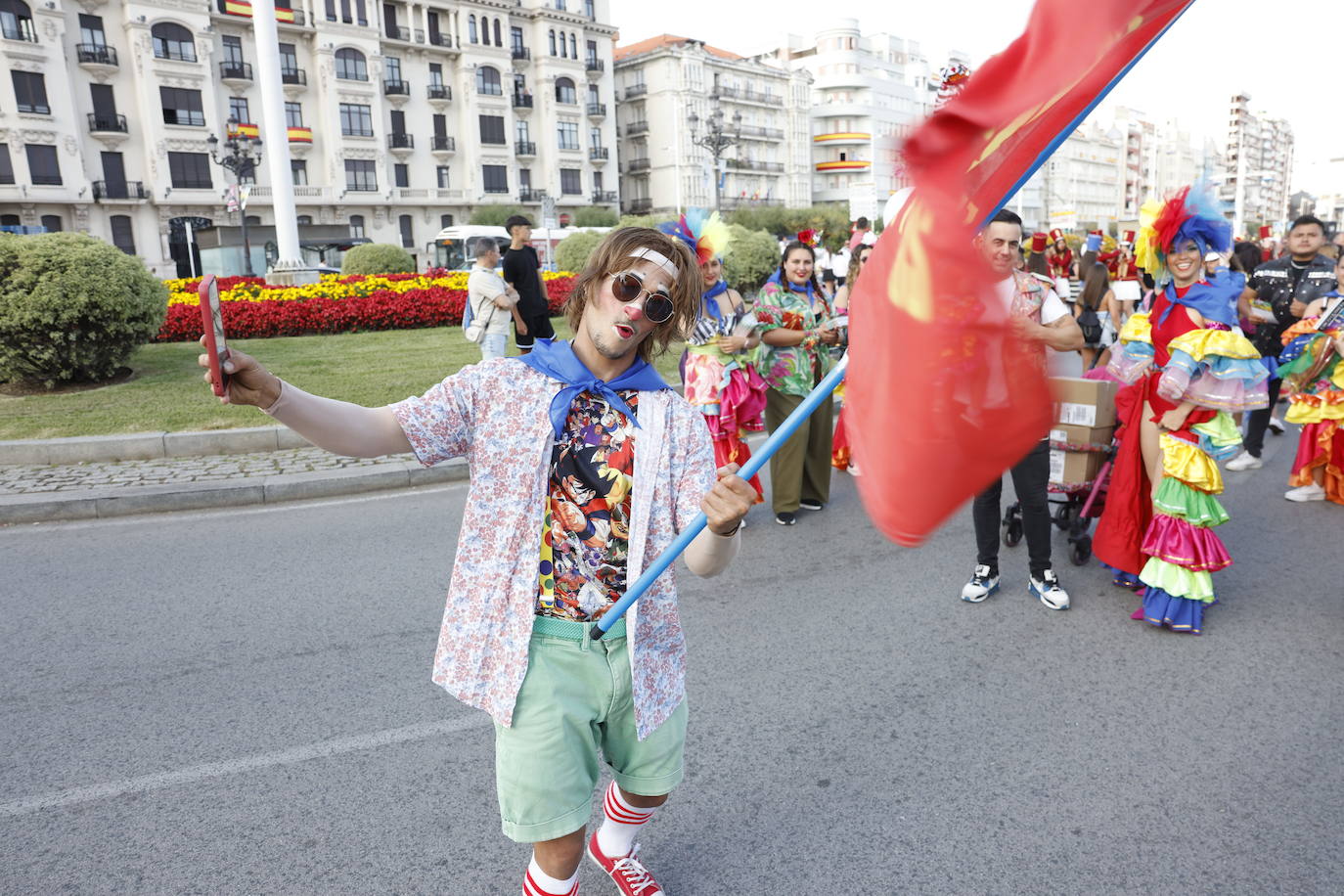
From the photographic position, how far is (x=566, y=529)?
2180mm

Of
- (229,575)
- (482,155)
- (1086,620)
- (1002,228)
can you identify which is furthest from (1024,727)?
(482,155)

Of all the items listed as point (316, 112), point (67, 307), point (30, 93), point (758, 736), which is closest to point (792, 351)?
point (758, 736)

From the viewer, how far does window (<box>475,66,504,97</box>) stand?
58.1 metres

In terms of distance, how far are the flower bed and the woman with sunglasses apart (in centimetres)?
924

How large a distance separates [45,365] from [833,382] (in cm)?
1069

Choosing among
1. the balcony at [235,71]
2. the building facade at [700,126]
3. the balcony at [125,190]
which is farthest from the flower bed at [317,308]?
the building facade at [700,126]

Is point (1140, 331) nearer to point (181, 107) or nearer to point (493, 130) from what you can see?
point (181, 107)

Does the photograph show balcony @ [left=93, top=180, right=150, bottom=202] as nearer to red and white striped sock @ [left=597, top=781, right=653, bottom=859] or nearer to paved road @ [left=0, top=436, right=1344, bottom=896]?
Result: paved road @ [left=0, top=436, right=1344, bottom=896]

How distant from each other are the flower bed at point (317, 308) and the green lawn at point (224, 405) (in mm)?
323

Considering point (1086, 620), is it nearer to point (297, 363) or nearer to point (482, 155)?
point (297, 363)

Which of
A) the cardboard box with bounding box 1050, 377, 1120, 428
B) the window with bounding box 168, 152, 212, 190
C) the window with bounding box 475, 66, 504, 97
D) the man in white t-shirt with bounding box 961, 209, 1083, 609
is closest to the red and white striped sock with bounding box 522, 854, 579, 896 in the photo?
the man in white t-shirt with bounding box 961, 209, 1083, 609

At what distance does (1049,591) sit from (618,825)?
324 cm

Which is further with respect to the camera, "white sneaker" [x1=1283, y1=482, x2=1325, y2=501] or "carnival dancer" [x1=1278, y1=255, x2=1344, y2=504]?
"white sneaker" [x1=1283, y1=482, x2=1325, y2=501]

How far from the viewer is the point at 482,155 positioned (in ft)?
190
